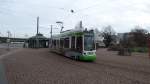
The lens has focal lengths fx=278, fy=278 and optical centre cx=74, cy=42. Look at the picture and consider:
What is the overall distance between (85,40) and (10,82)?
14437 mm

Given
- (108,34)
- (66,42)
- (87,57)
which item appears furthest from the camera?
(108,34)

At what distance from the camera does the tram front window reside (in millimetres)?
25609

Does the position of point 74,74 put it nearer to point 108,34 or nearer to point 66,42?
point 66,42

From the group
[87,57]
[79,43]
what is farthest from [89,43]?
[87,57]

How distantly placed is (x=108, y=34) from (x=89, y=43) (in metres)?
88.0

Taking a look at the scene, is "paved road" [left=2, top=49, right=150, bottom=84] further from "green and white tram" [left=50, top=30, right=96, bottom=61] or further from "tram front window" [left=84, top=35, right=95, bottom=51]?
"tram front window" [left=84, top=35, right=95, bottom=51]

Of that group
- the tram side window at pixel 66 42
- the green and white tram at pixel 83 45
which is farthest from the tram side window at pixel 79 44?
the tram side window at pixel 66 42

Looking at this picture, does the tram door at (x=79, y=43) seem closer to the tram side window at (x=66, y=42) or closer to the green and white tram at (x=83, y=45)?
the green and white tram at (x=83, y=45)

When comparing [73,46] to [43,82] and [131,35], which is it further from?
[131,35]

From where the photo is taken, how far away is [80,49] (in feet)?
84.0

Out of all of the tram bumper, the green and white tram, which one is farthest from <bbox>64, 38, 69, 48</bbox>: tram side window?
the tram bumper

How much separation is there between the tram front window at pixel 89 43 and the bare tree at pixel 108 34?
81789 millimetres

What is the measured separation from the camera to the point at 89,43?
25.8 metres

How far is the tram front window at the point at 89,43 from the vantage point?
25609 millimetres
